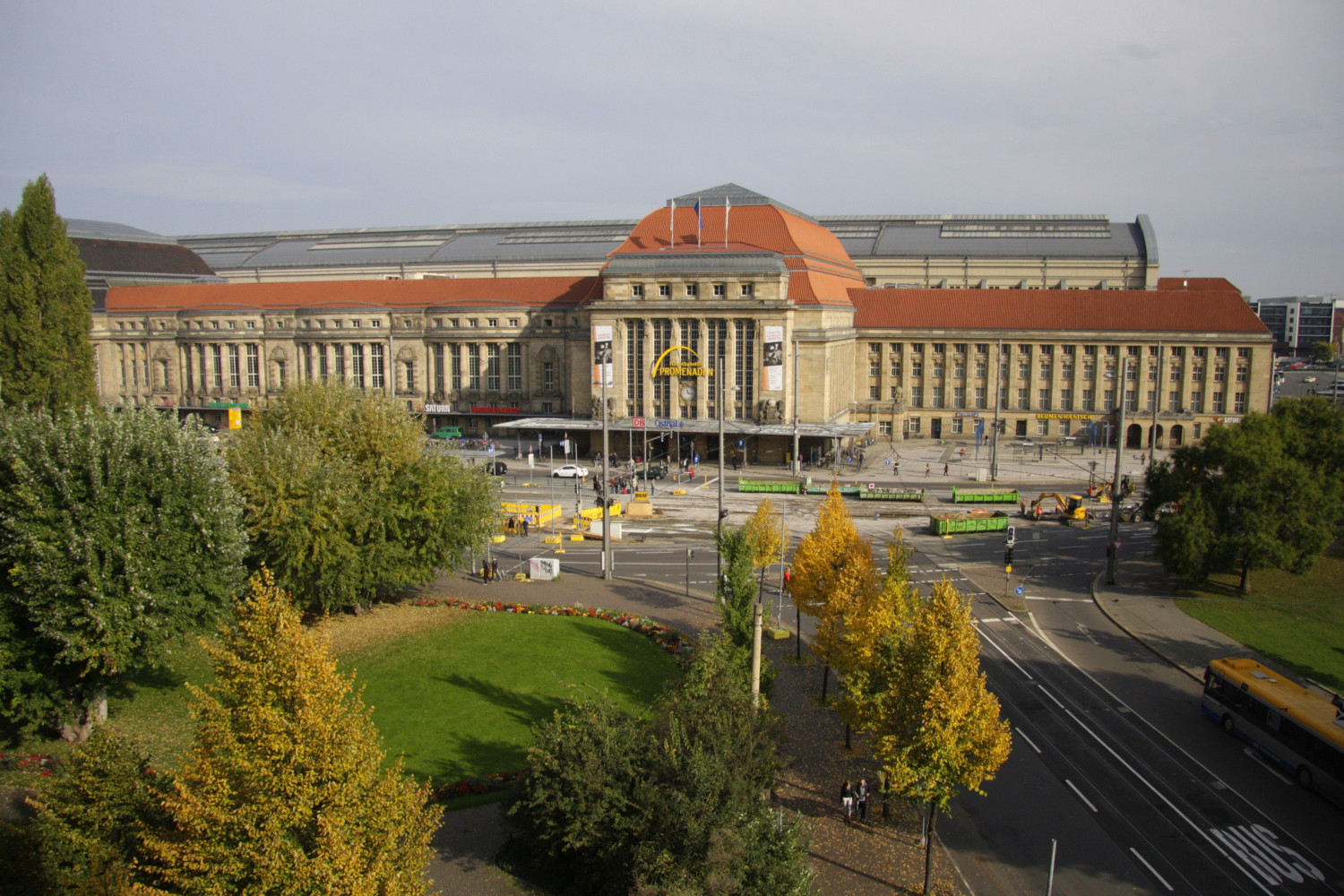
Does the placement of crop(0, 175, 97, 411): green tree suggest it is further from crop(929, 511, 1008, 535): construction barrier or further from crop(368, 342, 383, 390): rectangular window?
crop(929, 511, 1008, 535): construction barrier

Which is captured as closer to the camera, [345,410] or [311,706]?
[311,706]

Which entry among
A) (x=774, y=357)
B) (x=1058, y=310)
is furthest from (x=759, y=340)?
(x=1058, y=310)

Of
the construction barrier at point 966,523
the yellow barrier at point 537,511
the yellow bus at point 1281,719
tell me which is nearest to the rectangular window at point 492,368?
the yellow barrier at point 537,511

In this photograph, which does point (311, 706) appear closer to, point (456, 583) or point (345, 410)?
point (345, 410)

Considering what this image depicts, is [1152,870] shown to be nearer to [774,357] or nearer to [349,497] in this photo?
[349,497]

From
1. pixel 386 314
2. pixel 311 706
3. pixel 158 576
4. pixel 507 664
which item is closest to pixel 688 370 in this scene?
pixel 386 314

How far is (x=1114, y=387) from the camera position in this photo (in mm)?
101000

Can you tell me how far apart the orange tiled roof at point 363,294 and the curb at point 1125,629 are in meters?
66.7

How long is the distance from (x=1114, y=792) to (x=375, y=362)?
9874 cm

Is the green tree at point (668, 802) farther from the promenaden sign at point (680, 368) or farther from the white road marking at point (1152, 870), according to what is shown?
the promenaden sign at point (680, 368)

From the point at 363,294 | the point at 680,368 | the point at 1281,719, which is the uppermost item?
the point at 363,294

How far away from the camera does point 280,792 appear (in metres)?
15.5

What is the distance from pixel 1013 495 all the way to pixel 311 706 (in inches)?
2468

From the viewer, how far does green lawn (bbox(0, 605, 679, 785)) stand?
93.6ft
